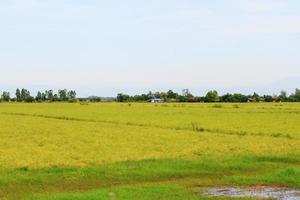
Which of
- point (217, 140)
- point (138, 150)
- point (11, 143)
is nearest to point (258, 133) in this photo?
point (217, 140)

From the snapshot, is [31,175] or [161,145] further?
[161,145]

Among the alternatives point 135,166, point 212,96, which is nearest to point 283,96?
point 212,96

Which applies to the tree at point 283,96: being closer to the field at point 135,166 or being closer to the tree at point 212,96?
Answer: the tree at point 212,96

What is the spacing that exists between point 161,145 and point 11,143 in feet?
25.8

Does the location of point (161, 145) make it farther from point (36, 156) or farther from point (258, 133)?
point (258, 133)

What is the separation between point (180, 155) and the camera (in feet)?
80.2

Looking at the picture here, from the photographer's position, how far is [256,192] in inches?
542

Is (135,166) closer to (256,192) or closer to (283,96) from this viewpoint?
(256,192)

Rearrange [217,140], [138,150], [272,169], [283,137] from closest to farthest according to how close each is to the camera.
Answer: [272,169] → [138,150] → [217,140] → [283,137]

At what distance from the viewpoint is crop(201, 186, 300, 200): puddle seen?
13.1 meters

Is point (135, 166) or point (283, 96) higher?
point (283, 96)

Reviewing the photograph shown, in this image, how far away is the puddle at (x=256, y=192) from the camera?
13.1 metres

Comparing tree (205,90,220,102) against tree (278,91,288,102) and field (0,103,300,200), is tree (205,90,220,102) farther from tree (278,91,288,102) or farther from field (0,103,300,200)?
field (0,103,300,200)

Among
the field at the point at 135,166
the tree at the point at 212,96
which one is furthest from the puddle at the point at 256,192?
the tree at the point at 212,96
